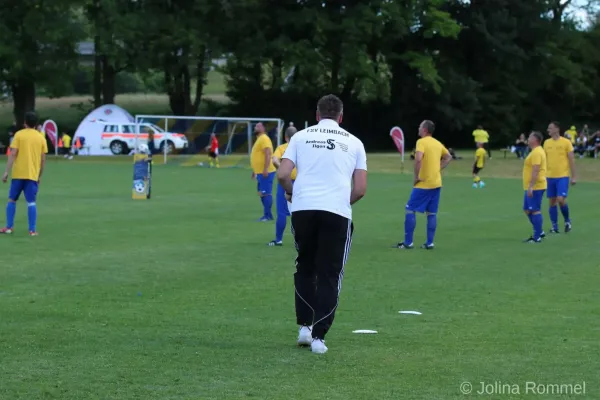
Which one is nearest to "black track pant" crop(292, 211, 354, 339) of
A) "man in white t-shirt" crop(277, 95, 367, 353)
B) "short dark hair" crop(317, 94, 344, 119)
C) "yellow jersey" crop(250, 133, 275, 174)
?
"man in white t-shirt" crop(277, 95, 367, 353)

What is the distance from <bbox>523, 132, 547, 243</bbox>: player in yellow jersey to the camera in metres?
16.8

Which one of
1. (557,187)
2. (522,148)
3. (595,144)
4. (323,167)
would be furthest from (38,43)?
(323,167)

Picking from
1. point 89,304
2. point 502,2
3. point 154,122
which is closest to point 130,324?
point 89,304

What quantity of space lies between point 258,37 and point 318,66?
12.8 feet

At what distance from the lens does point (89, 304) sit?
9.88 meters

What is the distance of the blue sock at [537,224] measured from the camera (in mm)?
17194

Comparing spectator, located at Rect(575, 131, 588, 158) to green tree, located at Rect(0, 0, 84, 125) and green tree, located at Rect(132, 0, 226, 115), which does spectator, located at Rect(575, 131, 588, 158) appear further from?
green tree, located at Rect(0, 0, 84, 125)

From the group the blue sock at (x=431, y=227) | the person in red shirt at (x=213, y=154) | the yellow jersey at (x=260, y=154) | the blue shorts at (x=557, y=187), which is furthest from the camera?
the person in red shirt at (x=213, y=154)

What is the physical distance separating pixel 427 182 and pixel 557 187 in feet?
14.0

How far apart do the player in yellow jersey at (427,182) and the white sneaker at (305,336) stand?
8.02m

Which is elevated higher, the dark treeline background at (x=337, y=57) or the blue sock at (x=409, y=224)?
the dark treeline background at (x=337, y=57)

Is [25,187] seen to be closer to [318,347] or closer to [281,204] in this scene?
[281,204]

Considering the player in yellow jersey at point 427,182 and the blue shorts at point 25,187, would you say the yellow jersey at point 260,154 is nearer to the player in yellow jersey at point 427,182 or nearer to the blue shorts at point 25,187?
the player in yellow jersey at point 427,182

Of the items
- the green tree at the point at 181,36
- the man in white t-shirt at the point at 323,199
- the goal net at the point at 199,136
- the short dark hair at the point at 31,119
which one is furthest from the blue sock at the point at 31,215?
the green tree at the point at 181,36
